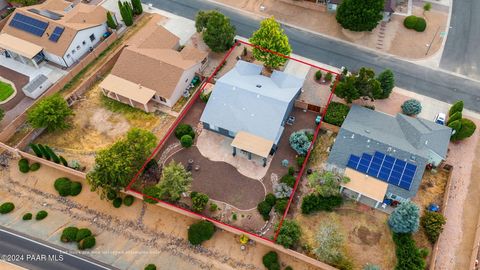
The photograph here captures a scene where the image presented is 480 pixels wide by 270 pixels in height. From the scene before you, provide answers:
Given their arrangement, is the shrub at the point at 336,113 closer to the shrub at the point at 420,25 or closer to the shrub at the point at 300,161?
the shrub at the point at 300,161

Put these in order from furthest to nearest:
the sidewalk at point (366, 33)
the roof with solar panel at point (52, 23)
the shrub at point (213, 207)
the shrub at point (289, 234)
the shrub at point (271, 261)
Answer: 1. the sidewalk at point (366, 33)
2. the roof with solar panel at point (52, 23)
3. the shrub at point (213, 207)
4. the shrub at point (289, 234)
5. the shrub at point (271, 261)

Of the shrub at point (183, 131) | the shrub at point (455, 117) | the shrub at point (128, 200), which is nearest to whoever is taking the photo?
the shrub at point (128, 200)

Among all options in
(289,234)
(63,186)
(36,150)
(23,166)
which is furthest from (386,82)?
(23,166)

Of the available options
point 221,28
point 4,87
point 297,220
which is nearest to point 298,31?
point 221,28

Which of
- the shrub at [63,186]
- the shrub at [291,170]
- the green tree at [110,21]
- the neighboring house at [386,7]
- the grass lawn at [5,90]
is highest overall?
the neighboring house at [386,7]

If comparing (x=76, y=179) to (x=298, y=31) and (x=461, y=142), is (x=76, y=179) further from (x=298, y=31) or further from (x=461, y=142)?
(x=461, y=142)

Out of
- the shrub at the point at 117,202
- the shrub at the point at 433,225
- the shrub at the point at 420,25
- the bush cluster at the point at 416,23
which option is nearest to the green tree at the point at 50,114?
the shrub at the point at 117,202

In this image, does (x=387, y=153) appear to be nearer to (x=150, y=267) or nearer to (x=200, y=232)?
(x=200, y=232)
